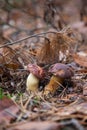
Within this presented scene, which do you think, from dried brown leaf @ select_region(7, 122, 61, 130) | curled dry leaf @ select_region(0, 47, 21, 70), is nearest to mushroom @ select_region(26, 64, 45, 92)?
curled dry leaf @ select_region(0, 47, 21, 70)

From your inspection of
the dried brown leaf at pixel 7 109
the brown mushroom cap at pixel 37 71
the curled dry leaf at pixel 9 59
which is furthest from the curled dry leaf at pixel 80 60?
the dried brown leaf at pixel 7 109

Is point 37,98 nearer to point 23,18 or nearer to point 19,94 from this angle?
point 19,94

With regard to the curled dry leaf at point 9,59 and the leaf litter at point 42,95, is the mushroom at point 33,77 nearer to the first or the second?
the leaf litter at point 42,95

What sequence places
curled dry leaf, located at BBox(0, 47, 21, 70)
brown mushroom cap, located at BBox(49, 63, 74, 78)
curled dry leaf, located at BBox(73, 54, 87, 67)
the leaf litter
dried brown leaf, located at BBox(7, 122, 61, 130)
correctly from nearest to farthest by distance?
dried brown leaf, located at BBox(7, 122, 61, 130)
the leaf litter
brown mushroom cap, located at BBox(49, 63, 74, 78)
curled dry leaf, located at BBox(0, 47, 21, 70)
curled dry leaf, located at BBox(73, 54, 87, 67)

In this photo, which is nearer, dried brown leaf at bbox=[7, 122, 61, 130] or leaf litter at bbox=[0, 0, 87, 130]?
dried brown leaf at bbox=[7, 122, 61, 130]

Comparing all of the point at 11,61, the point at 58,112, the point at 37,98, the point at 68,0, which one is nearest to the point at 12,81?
the point at 11,61

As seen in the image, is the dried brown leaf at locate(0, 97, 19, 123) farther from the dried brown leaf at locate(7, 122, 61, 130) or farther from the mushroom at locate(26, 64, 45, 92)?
the mushroom at locate(26, 64, 45, 92)

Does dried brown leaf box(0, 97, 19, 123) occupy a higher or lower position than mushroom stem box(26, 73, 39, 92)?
lower
